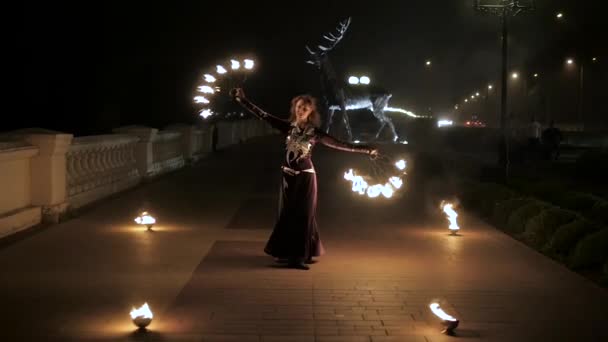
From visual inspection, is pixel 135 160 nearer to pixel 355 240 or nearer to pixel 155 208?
pixel 155 208

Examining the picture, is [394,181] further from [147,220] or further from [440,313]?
[147,220]

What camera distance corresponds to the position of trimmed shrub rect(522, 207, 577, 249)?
11.9 metres

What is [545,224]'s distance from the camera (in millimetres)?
12070

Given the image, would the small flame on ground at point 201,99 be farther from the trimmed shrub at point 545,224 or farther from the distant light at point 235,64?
the trimmed shrub at point 545,224

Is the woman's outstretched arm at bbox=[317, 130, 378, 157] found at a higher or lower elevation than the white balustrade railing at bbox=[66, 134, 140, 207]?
higher

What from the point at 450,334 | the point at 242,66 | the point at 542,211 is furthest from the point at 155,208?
the point at 450,334

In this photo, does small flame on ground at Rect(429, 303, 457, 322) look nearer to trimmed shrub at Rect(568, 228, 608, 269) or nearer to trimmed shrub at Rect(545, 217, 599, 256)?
trimmed shrub at Rect(568, 228, 608, 269)

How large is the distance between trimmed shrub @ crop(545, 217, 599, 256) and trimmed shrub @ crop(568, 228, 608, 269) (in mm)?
686

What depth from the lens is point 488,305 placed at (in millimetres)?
8234

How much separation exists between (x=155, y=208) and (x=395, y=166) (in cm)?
666

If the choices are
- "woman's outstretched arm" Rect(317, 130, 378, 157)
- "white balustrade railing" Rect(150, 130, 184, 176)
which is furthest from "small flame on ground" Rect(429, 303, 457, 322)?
"white balustrade railing" Rect(150, 130, 184, 176)

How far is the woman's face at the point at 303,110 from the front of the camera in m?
9.84

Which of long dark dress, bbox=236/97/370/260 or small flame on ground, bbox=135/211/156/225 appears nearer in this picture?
long dark dress, bbox=236/97/370/260

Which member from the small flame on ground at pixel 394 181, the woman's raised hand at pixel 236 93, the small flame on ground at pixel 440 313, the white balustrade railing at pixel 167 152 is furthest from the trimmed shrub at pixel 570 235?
the white balustrade railing at pixel 167 152
